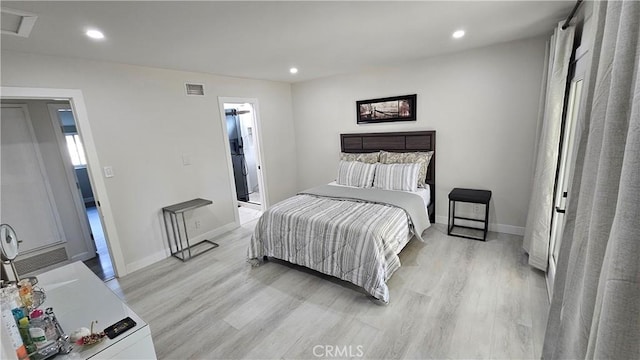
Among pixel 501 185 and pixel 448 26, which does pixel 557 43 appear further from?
pixel 501 185

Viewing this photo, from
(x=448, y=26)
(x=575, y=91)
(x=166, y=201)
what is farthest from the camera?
(x=166, y=201)

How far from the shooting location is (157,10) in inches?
69.6

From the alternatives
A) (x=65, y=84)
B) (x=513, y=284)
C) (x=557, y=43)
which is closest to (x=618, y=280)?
(x=513, y=284)

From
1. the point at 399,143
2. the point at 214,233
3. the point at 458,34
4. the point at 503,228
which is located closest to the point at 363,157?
the point at 399,143

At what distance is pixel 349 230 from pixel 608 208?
198 cm

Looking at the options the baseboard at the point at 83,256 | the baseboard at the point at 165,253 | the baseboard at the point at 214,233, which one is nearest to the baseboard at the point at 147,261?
the baseboard at the point at 165,253

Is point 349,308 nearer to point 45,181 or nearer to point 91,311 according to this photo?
point 91,311

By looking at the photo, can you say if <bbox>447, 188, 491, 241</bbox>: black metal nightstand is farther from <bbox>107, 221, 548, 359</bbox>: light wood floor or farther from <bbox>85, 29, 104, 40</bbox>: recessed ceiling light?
<bbox>85, 29, 104, 40</bbox>: recessed ceiling light

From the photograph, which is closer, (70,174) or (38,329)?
(38,329)

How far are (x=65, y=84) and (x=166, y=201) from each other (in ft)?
5.10

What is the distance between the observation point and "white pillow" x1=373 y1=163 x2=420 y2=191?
3510 millimetres

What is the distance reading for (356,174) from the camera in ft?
12.8

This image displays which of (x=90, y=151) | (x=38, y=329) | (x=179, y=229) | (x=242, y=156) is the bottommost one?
(x=179, y=229)

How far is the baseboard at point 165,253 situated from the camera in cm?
322
